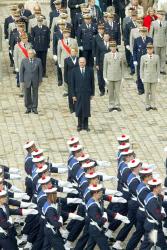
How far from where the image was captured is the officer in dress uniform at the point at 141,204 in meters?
22.6

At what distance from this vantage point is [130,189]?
23406 millimetres

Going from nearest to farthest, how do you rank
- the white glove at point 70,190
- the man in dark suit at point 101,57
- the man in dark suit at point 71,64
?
the white glove at point 70,190, the man in dark suit at point 71,64, the man in dark suit at point 101,57

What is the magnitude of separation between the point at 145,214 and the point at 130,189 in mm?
978

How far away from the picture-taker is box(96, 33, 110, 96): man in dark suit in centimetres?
3266


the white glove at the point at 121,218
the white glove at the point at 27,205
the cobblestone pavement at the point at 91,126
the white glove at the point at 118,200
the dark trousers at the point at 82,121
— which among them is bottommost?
the cobblestone pavement at the point at 91,126

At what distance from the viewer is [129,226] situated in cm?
2345

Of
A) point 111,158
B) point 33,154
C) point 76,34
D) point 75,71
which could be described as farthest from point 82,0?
point 33,154

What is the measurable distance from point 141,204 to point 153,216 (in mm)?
545

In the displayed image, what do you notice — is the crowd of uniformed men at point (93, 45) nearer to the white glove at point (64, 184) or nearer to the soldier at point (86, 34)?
the soldier at point (86, 34)

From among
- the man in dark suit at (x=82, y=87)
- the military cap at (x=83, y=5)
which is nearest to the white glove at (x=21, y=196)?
the man in dark suit at (x=82, y=87)

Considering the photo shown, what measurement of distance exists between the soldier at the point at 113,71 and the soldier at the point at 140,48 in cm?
143

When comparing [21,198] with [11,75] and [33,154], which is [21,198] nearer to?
[33,154]

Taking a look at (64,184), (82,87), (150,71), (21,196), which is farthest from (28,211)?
(150,71)

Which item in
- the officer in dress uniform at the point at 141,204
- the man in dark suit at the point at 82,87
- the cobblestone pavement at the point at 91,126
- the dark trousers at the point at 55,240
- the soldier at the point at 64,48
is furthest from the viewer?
the soldier at the point at 64,48
